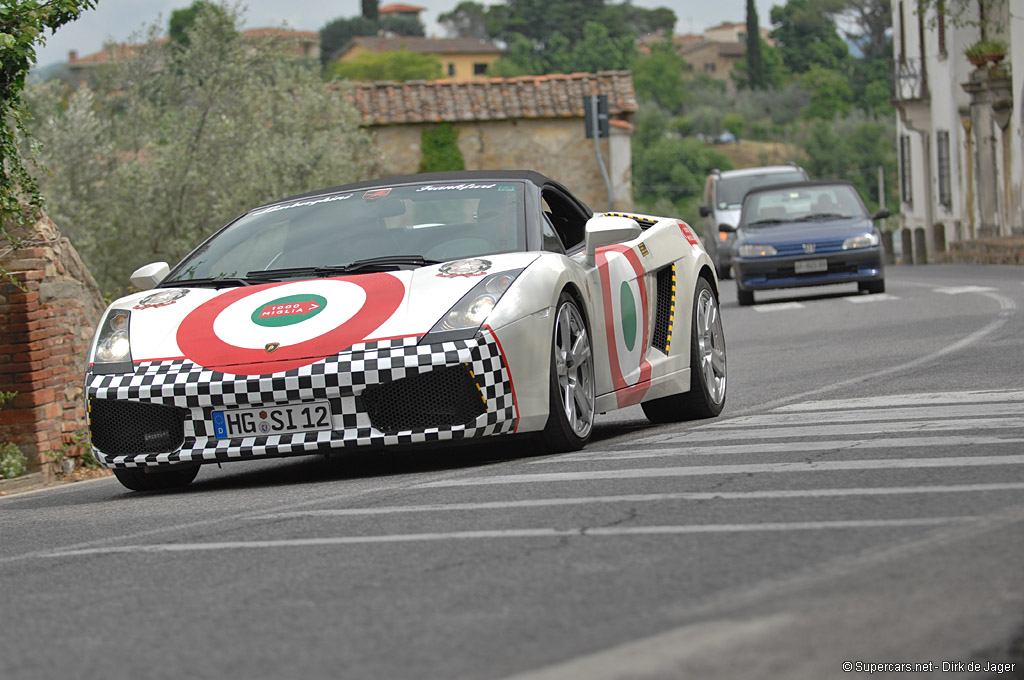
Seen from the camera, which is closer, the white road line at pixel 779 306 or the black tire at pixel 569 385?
the black tire at pixel 569 385

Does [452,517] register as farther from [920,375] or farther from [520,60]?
[520,60]

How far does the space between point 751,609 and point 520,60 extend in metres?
175

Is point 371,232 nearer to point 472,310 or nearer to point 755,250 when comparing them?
point 472,310

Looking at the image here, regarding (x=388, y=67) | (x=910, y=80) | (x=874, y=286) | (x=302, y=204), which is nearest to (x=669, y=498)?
(x=302, y=204)

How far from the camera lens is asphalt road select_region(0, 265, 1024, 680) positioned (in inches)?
138

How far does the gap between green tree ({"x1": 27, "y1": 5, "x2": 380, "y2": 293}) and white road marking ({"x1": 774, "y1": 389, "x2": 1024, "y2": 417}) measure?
15.5 meters

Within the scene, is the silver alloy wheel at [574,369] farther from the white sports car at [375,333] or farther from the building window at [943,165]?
the building window at [943,165]

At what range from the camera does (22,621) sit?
4.30 m

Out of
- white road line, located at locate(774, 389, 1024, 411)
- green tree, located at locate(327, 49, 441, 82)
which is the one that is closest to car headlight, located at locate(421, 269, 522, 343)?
white road line, located at locate(774, 389, 1024, 411)

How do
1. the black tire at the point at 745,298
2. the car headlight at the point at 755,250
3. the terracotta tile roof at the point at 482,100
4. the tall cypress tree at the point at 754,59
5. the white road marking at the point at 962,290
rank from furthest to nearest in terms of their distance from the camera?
the tall cypress tree at the point at 754,59
the terracotta tile roof at the point at 482,100
the black tire at the point at 745,298
the car headlight at the point at 755,250
the white road marking at the point at 962,290

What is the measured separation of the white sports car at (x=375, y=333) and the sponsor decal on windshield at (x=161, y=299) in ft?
0.04

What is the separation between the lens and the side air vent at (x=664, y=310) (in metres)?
8.87

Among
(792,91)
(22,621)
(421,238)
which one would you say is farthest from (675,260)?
(792,91)

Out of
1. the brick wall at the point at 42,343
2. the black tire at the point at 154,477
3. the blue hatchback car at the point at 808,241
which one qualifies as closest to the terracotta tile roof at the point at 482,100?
the blue hatchback car at the point at 808,241
